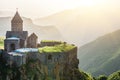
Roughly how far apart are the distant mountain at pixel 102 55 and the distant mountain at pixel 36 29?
47.9 ft

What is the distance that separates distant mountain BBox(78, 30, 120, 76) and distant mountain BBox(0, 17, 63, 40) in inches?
575

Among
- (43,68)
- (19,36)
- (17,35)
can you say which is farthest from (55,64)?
(17,35)

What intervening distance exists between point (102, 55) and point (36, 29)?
29.3 m

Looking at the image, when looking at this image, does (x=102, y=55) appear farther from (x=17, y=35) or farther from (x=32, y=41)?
(x=17, y=35)

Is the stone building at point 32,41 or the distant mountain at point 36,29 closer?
the stone building at point 32,41

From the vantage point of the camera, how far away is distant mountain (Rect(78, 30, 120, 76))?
444 ft

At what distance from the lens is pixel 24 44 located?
2704 inches

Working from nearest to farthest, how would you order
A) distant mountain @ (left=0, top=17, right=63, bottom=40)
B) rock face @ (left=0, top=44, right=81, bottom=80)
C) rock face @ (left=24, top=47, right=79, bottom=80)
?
rock face @ (left=0, top=44, right=81, bottom=80) < rock face @ (left=24, top=47, right=79, bottom=80) < distant mountain @ (left=0, top=17, right=63, bottom=40)

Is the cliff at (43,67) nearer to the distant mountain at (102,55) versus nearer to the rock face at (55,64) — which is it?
the rock face at (55,64)

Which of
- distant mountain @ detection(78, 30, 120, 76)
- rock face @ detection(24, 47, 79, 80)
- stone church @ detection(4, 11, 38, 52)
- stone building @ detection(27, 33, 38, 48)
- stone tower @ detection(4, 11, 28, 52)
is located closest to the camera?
rock face @ detection(24, 47, 79, 80)

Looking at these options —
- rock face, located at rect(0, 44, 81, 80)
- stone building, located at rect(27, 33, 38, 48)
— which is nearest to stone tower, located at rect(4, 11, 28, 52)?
stone building, located at rect(27, 33, 38, 48)

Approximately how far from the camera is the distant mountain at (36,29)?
134m

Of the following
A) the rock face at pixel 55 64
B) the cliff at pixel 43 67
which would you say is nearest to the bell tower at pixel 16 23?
the cliff at pixel 43 67

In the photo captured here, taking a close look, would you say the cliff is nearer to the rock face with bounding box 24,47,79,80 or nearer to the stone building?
the rock face with bounding box 24,47,79,80
